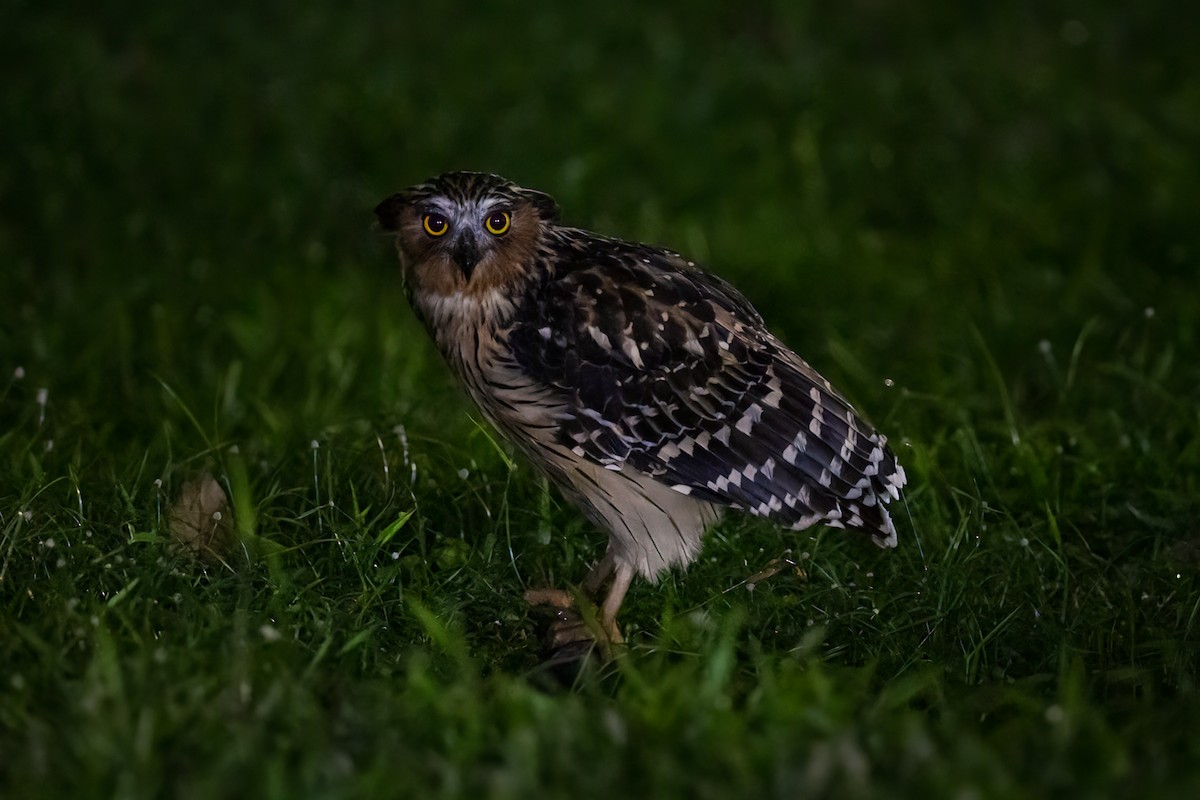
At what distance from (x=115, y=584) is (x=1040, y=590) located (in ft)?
8.02

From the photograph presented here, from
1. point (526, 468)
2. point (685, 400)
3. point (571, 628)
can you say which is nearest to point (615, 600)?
point (571, 628)

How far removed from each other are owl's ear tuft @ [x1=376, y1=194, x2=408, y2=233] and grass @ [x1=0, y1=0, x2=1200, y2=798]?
0.74m

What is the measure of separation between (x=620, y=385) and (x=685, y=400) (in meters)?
0.18

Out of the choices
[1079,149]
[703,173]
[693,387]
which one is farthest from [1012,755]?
[1079,149]

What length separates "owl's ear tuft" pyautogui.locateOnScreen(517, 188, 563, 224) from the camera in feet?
13.3

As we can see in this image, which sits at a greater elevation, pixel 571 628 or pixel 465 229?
pixel 465 229

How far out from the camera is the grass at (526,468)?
3.04 meters

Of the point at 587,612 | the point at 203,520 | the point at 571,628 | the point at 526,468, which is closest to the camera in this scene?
the point at 587,612

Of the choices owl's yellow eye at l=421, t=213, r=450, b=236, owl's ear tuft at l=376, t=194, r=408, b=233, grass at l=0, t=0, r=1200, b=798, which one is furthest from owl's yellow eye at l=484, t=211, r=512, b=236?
grass at l=0, t=0, r=1200, b=798

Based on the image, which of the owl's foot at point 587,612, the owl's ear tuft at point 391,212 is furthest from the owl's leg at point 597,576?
the owl's ear tuft at point 391,212

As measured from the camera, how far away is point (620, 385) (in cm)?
397

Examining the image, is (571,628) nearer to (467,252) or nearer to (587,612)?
(587,612)

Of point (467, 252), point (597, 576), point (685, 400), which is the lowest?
point (597, 576)

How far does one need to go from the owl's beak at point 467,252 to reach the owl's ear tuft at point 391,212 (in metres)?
0.20
